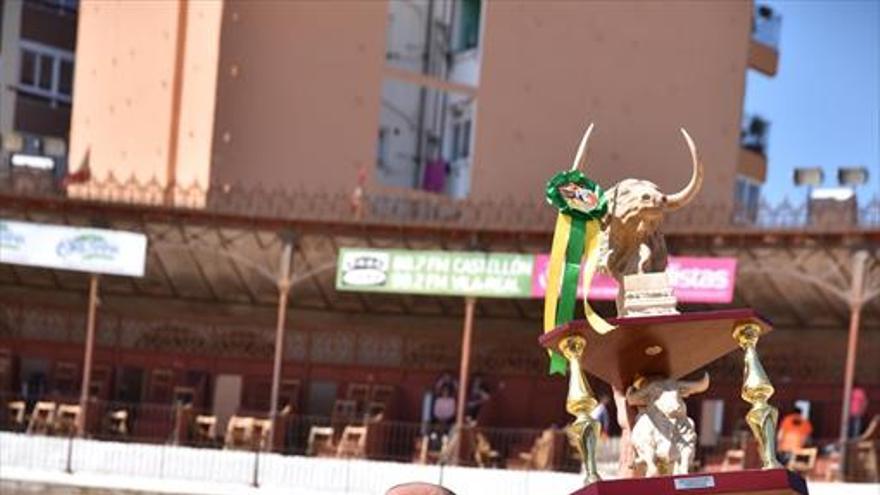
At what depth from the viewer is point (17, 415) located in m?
28.1

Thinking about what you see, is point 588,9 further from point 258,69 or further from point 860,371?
point 860,371

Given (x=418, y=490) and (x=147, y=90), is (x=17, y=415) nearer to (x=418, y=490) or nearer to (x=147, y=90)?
(x=147, y=90)

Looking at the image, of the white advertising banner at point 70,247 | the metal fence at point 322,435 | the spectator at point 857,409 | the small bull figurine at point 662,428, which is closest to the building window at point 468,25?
the metal fence at point 322,435

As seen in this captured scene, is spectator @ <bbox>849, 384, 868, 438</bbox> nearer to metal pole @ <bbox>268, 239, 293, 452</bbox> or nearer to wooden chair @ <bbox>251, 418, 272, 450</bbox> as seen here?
metal pole @ <bbox>268, 239, 293, 452</bbox>

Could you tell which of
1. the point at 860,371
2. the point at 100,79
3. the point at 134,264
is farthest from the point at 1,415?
the point at 860,371

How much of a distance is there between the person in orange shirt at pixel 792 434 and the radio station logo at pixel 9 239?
46.2ft

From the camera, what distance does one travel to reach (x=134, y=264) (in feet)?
85.6

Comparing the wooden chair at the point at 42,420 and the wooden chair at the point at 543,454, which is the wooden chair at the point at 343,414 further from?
the wooden chair at the point at 42,420

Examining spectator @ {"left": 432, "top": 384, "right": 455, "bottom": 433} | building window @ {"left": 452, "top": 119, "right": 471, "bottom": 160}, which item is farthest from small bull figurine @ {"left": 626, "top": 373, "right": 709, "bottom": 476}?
building window @ {"left": 452, "top": 119, "right": 471, "bottom": 160}

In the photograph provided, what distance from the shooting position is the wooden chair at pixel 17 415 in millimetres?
27414

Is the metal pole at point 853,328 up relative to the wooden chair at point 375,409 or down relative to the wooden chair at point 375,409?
up

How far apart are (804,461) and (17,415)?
15145mm

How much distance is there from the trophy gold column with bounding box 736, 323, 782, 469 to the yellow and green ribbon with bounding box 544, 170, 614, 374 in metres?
0.95

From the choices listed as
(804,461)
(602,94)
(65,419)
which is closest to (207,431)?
(65,419)
